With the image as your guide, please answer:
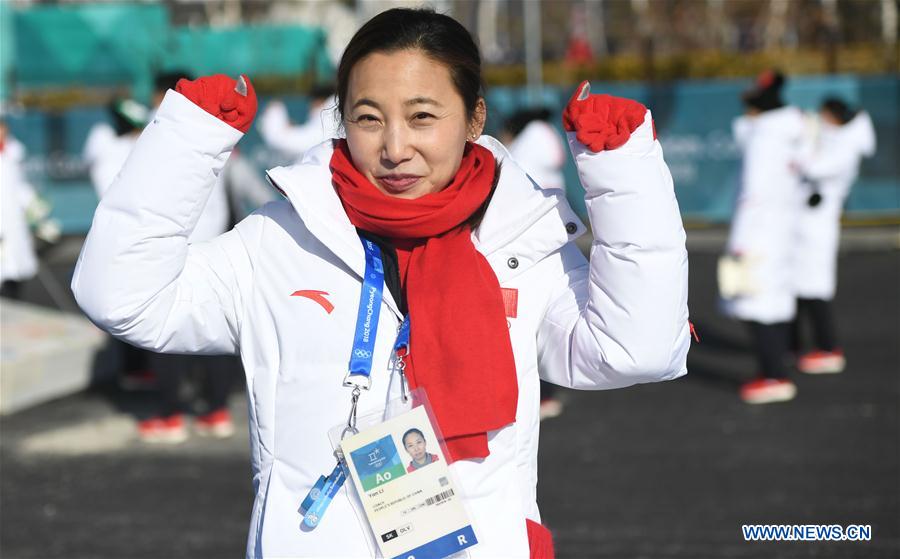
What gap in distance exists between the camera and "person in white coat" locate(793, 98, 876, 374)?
361 inches

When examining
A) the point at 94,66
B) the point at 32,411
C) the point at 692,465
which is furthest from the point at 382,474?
the point at 94,66

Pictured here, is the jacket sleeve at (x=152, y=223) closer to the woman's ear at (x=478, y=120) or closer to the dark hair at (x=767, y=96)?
the woman's ear at (x=478, y=120)

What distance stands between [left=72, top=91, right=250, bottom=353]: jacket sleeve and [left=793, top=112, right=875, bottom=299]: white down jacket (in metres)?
7.59

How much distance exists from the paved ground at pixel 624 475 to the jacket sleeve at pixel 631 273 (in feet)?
10.3

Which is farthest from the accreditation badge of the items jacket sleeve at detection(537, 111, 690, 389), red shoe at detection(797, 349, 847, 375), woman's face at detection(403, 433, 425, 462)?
red shoe at detection(797, 349, 847, 375)

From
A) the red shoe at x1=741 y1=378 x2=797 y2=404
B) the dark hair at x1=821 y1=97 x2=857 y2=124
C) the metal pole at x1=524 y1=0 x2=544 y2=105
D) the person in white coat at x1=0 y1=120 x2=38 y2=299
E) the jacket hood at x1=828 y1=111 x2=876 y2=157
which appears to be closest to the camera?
the red shoe at x1=741 y1=378 x2=797 y2=404

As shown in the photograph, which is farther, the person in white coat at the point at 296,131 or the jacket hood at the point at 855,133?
the person in white coat at the point at 296,131

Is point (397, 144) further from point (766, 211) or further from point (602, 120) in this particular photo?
point (766, 211)

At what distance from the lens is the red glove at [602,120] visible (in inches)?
86.2

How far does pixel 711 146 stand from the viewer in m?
16.8

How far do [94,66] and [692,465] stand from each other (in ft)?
48.8

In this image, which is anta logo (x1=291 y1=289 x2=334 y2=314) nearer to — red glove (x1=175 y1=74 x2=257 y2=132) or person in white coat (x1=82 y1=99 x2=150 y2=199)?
red glove (x1=175 y1=74 x2=257 y2=132)

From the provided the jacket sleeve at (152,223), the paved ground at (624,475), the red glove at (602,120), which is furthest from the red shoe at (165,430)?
the red glove at (602,120)

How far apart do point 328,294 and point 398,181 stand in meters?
0.26
